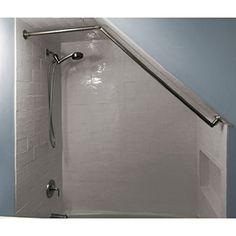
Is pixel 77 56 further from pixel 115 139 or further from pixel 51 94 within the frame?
pixel 115 139

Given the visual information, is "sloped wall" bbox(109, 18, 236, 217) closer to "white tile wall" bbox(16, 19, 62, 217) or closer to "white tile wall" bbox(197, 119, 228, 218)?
"white tile wall" bbox(197, 119, 228, 218)

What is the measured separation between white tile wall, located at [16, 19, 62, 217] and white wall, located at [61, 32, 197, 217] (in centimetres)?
13

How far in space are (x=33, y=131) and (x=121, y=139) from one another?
2.10ft

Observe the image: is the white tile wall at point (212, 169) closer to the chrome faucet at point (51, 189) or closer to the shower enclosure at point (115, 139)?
the shower enclosure at point (115, 139)

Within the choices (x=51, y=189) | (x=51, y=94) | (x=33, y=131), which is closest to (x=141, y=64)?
(x=33, y=131)

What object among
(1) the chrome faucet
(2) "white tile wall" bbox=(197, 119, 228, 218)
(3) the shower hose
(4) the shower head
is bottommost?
(1) the chrome faucet

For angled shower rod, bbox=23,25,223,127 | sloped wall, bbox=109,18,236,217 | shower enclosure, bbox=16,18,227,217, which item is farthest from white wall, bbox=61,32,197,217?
sloped wall, bbox=109,18,236,217

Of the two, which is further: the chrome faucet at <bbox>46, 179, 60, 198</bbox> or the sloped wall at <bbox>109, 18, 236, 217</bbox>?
the chrome faucet at <bbox>46, 179, 60, 198</bbox>

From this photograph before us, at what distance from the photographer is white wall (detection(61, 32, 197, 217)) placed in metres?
1.77

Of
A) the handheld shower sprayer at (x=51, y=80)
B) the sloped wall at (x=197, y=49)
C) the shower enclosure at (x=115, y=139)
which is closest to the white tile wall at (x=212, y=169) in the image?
the shower enclosure at (x=115, y=139)

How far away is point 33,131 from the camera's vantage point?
136cm

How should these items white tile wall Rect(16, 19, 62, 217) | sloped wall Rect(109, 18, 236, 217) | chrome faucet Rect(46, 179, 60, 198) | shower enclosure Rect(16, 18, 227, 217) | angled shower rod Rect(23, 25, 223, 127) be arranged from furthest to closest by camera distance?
shower enclosure Rect(16, 18, 227, 217) < chrome faucet Rect(46, 179, 60, 198) < white tile wall Rect(16, 19, 62, 217) < angled shower rod Rect(23, 25, 223, 127) < sloped wall Rect(109, 18, 236, 217)

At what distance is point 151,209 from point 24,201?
940 millimetres
